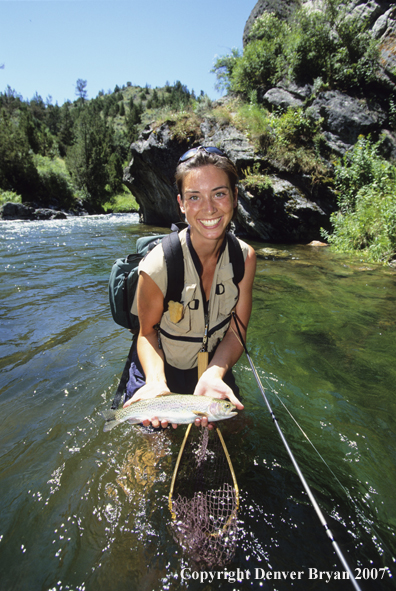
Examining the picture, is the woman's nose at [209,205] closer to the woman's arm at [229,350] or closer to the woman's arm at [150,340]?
the woman's arm at [229,350]

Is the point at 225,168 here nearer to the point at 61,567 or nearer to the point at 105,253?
the point at 61,567

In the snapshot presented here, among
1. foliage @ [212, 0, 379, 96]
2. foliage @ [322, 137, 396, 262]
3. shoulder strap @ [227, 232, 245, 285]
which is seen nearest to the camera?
shoulder strap @ [227, 232, 245, 285]

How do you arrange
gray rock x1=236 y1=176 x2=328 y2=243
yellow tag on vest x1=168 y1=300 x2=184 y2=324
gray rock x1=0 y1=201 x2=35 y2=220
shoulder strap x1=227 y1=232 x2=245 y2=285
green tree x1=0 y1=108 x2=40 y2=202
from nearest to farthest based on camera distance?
yellow tag on vest x1=168 y1=300 x2=184 y2=324, shoulder strap x1=227 y1=232 x2=245 y2=285, gray rock x1=236 y1=176 x2=328 y2=243, gray rock x1=0 y1=201 x2=35 y2=220, green tree x1=0 y1=108 x2=40 y2=202

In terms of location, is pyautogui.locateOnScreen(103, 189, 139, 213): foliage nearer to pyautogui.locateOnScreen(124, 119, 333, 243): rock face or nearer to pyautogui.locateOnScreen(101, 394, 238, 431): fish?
pyautogui.locateOnScreen(124, 119, 333, 243): rock face

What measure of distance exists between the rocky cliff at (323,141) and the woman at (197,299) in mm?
11215

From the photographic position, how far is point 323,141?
549 inches

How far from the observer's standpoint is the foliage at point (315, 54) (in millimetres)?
14734

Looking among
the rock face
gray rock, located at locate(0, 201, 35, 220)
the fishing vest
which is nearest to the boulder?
gray rock, located at locate(0, 201, 35, 220)

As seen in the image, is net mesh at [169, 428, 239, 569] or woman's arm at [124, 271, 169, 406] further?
woman's arm at [124, 271, 169, 406]

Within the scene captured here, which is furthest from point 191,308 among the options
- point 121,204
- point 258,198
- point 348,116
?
point 121,204

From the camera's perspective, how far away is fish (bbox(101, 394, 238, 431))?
2.14 meters

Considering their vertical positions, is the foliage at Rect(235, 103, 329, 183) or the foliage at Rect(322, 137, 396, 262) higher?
the foliage at Rect(235, 103, 329, 183)

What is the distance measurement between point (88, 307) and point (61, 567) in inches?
217

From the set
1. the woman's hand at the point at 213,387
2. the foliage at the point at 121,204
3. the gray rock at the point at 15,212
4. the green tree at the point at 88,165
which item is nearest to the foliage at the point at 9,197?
the gray rock at the point at 15,212
